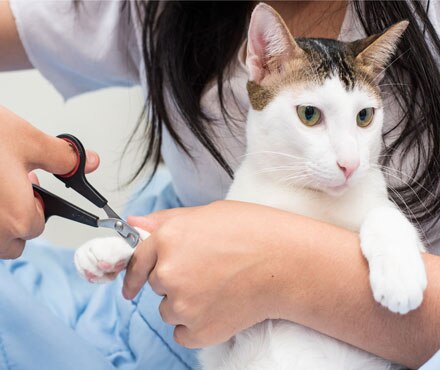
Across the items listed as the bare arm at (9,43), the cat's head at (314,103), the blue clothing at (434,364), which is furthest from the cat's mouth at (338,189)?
the bare arm at (9,43)

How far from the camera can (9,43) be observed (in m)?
1.09

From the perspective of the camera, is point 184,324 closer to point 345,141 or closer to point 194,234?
point 194,234

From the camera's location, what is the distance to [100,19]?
1.08 metres

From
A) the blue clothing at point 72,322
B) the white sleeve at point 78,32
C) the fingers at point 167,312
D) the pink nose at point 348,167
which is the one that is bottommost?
A: the blue clothing at point 72,322

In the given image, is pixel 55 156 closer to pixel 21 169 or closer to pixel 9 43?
pixel 21 169

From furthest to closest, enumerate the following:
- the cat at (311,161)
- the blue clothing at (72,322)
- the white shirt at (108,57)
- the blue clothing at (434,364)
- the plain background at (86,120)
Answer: the plain background at (86,120) < the white shirt at (108,57) < the blue clothing at (72,322) < the cat at (311,161) < the blue clothing at (434,364)

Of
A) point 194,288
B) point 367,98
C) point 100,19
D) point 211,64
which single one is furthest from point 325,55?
point 100,19

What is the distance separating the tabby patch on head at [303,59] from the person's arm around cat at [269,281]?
0.19 meters

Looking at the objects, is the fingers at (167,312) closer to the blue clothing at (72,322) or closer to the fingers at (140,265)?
the fingers at (140,265)

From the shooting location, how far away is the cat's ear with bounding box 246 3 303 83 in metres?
0.74

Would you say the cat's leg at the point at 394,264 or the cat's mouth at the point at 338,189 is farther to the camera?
the cat's mouth at the point at 338,189

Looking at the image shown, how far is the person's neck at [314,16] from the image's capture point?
933mm

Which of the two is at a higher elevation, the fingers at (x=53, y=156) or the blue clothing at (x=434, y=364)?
the fingers at (x=53, y=156)

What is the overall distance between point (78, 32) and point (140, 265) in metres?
0.55
